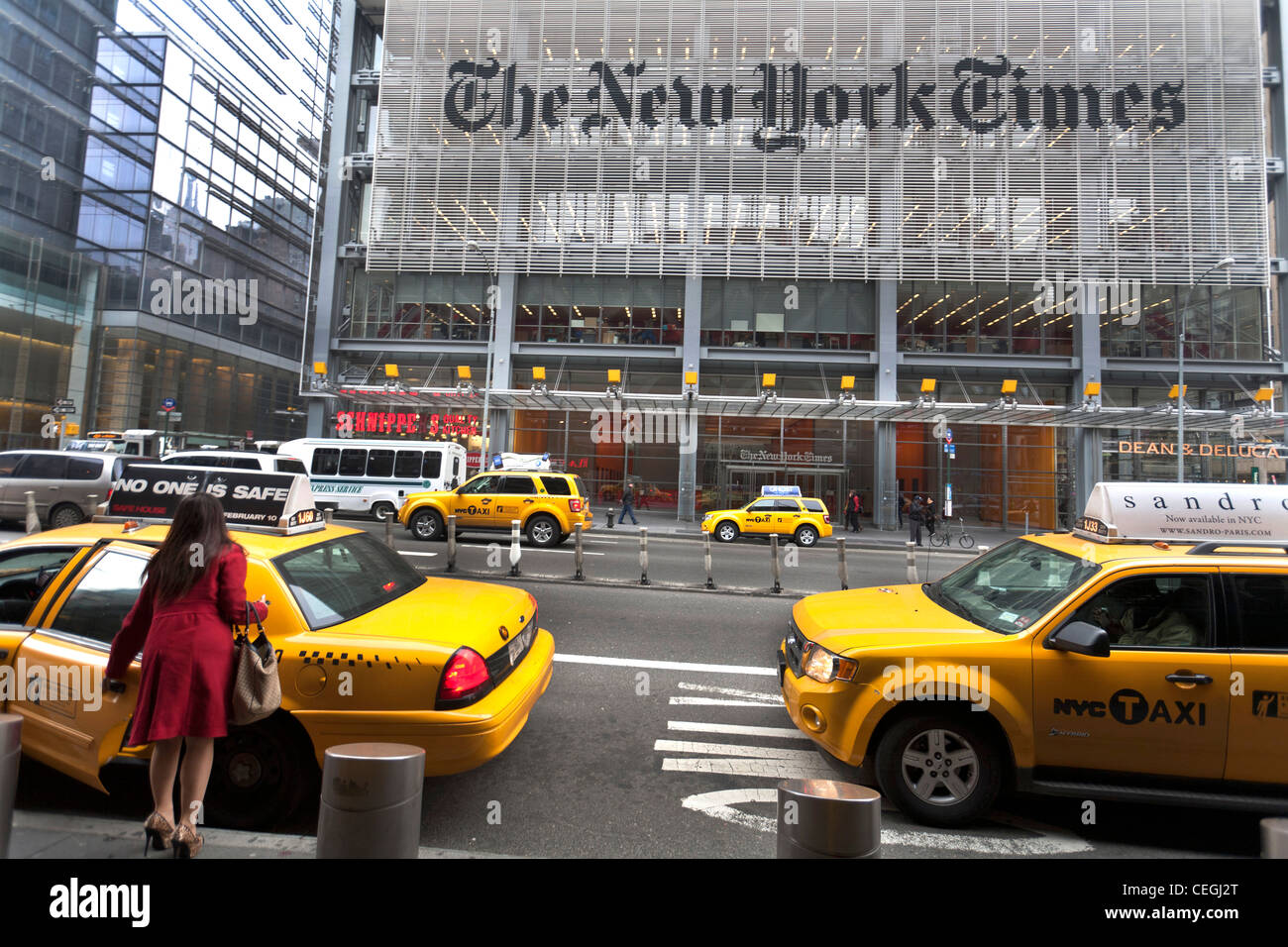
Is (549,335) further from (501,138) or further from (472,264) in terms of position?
(501,138)

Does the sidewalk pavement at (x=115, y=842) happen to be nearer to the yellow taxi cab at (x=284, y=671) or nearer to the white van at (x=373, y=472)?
the yellow taxi cab at (x=284, y=671)

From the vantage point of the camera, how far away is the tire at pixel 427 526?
15.2 metres

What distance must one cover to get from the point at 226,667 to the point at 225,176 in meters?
51.2

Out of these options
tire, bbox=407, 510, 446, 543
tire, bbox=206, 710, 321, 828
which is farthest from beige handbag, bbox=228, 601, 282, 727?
tire, bbox=407, 510, 446, 543

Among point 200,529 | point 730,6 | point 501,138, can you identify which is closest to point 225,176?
point 501,138

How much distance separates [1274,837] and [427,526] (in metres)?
15.3

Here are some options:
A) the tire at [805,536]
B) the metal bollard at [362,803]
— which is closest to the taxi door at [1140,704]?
the metal bollard at [362,803]

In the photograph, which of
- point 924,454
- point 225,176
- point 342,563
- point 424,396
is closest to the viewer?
point 342,563

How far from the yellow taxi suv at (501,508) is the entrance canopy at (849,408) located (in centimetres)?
805

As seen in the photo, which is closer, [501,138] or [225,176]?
[501,138]

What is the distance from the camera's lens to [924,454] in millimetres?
27078

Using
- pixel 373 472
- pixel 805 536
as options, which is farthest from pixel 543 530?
pixel 805 536

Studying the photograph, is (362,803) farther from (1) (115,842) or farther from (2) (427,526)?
(2) (427,526)
